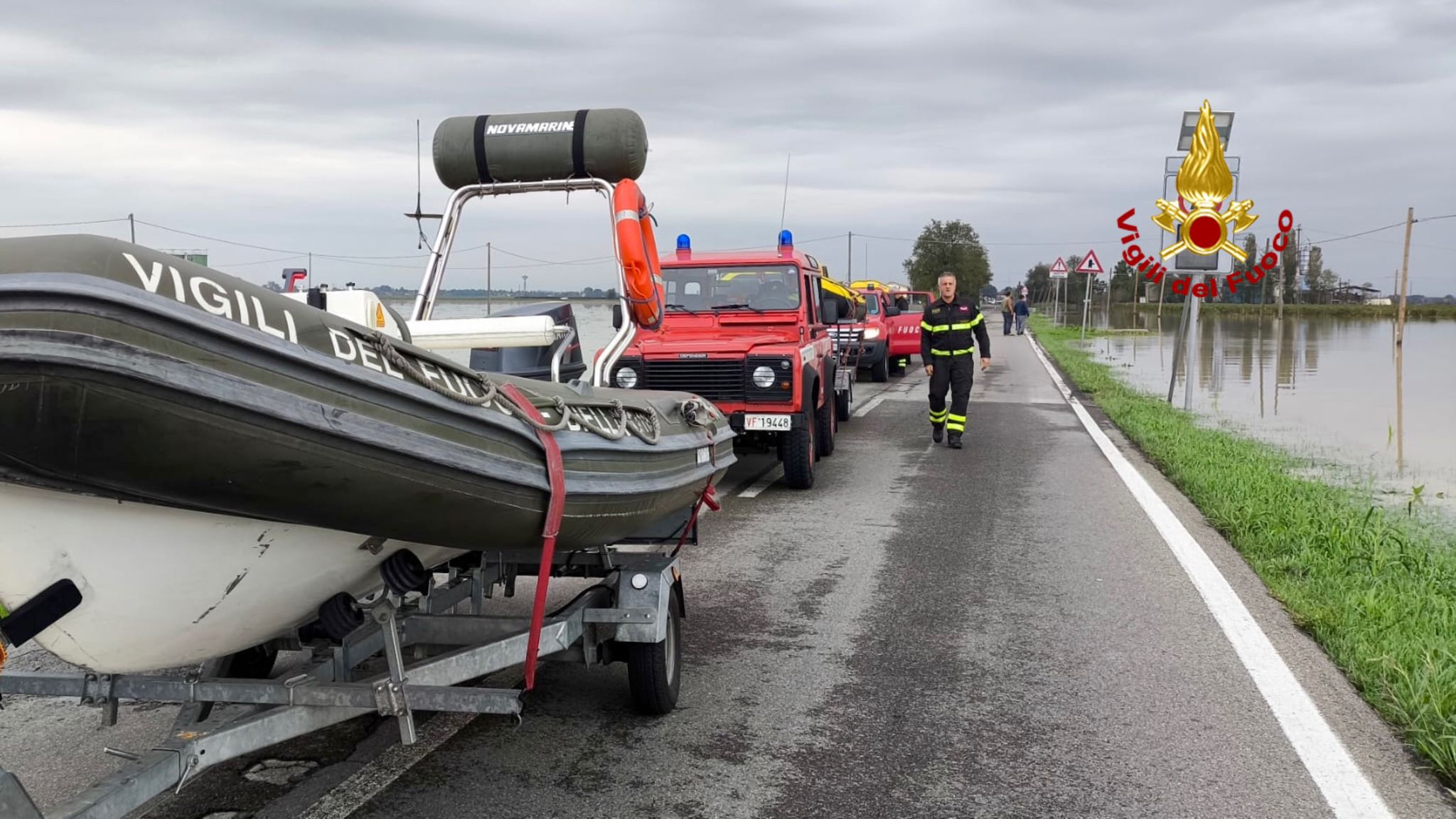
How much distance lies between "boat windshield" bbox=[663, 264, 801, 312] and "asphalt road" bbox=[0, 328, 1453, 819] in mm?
3943

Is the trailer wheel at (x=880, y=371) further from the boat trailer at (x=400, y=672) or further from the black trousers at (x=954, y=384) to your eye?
the boat trailer at (x=400, y=672)

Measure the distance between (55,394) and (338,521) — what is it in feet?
2.66

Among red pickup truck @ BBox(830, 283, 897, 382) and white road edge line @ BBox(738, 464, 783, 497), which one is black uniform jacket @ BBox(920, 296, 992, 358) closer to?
white road edge line @ BBox(738, 464, 783, 497)

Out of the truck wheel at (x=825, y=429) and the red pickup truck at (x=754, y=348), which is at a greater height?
the red pickup truck at (x=754, y=348)

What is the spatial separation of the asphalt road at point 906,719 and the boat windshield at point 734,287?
155 inches

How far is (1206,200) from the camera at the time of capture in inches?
655

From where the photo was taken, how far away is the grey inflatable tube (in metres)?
6.68

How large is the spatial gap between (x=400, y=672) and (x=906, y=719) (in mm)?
2052

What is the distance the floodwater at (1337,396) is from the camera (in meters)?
12.1

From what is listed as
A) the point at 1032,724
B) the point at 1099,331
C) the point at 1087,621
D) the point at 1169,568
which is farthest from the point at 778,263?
the point at 1099,331

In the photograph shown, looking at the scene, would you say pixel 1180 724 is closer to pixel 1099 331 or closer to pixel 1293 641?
pixel 1293 641

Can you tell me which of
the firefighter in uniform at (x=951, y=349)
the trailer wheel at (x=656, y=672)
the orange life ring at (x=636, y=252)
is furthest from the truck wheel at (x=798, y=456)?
the trailer wheel at (x=656, y=672)

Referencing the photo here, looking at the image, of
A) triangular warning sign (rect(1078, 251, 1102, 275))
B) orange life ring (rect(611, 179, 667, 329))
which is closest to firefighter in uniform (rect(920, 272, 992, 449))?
orange life ring (rect(611, 179, 667, 329))

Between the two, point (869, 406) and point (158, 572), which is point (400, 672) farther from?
point (869, 406)
